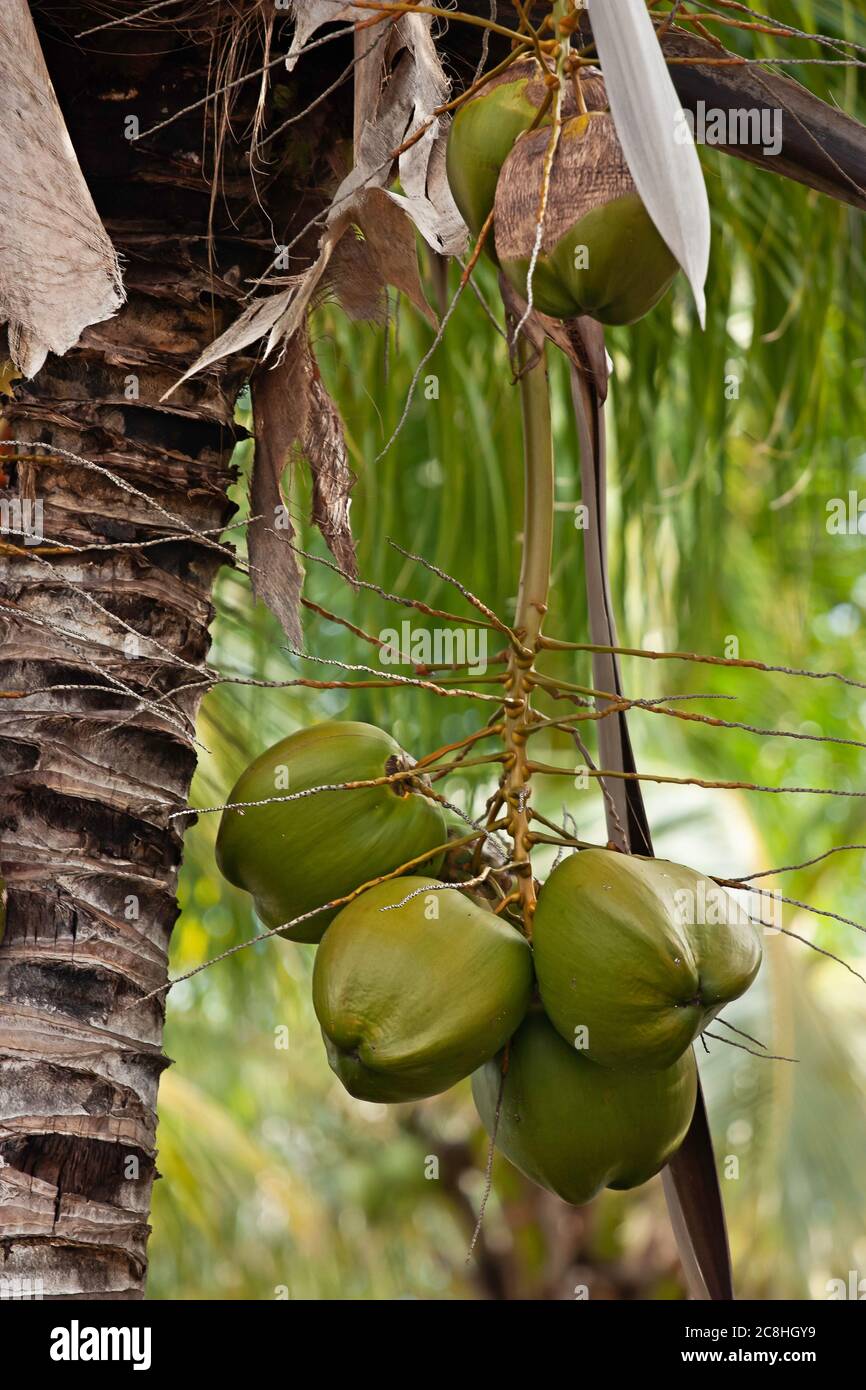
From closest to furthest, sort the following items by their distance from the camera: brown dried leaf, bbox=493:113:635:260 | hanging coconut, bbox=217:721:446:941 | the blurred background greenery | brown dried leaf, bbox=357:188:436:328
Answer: brown dried leaf, bbox=493:113:635:260, hanging coconut, bbox=217:721:446:941, brown dried leaf, bbox=357:188:436:328, the blurred background greenery

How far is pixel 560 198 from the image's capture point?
2.30 ft

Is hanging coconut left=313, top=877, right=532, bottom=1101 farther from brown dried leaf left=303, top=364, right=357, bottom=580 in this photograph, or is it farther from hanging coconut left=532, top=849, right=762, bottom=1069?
brown dried leaf left=303, top=364, right=357, bottom=580

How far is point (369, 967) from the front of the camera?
0.72 m

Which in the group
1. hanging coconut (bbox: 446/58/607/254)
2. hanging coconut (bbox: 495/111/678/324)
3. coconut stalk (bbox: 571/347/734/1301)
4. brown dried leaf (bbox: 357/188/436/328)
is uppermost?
brown dried leaf (bbox: 357/188/436/328)

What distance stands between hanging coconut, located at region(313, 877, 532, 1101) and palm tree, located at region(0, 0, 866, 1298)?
0.21 metres

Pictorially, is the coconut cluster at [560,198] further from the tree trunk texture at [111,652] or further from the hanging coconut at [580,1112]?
the hanging coconut at [580,1112]

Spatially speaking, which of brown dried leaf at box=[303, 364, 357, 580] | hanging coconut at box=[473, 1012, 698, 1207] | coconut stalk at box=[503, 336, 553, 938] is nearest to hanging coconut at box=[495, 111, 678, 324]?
coconut stalk at box=[503, 336, 553, 938]

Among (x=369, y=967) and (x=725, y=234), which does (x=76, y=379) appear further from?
(x=725, y=234)

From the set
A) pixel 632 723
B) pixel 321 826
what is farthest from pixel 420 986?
pixel 632 723

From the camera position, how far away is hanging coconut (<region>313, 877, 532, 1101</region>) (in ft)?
2.34

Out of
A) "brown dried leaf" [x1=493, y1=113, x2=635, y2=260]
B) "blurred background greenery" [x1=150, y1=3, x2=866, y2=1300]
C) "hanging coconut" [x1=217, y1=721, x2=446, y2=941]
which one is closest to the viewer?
"brown dried leaf" [x1=493, y1=113, x2=635, y2=260]

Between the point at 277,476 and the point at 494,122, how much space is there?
0.35 meters
